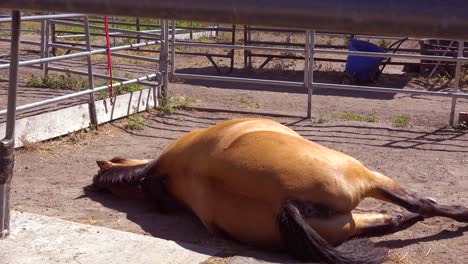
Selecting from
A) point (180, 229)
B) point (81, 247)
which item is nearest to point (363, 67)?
point (180, 229)

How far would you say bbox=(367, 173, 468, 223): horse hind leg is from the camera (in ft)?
13.5

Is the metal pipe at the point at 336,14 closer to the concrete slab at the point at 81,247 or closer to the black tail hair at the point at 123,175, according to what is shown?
the concrete slab at the point at 81,247

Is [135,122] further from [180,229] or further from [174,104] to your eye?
[180,229]

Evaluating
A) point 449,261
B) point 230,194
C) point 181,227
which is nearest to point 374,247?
point 449,261

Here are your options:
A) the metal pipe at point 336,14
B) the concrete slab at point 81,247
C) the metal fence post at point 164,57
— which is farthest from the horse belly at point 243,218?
the metal fence post at point 164,57

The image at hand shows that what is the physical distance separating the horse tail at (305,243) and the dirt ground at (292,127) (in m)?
0.25

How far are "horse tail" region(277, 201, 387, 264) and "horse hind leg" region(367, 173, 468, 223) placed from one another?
0.54m

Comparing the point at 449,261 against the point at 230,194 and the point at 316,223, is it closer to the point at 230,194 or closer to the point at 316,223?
the point at 316,223

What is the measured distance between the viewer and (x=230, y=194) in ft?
12.5

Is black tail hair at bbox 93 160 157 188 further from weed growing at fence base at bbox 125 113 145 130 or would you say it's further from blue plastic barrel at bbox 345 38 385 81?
blue plastic barrel at bbox 345 38 385 81

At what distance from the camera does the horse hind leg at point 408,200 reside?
411 centimetres

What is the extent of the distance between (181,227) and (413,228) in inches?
56.4

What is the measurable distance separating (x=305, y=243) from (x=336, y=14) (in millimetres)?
2139

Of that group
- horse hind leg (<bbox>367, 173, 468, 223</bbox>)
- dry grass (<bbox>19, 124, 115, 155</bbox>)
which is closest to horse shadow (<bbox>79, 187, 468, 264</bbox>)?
horse hind leg (<bbox>367, 173, 468, 223</bbox>)
